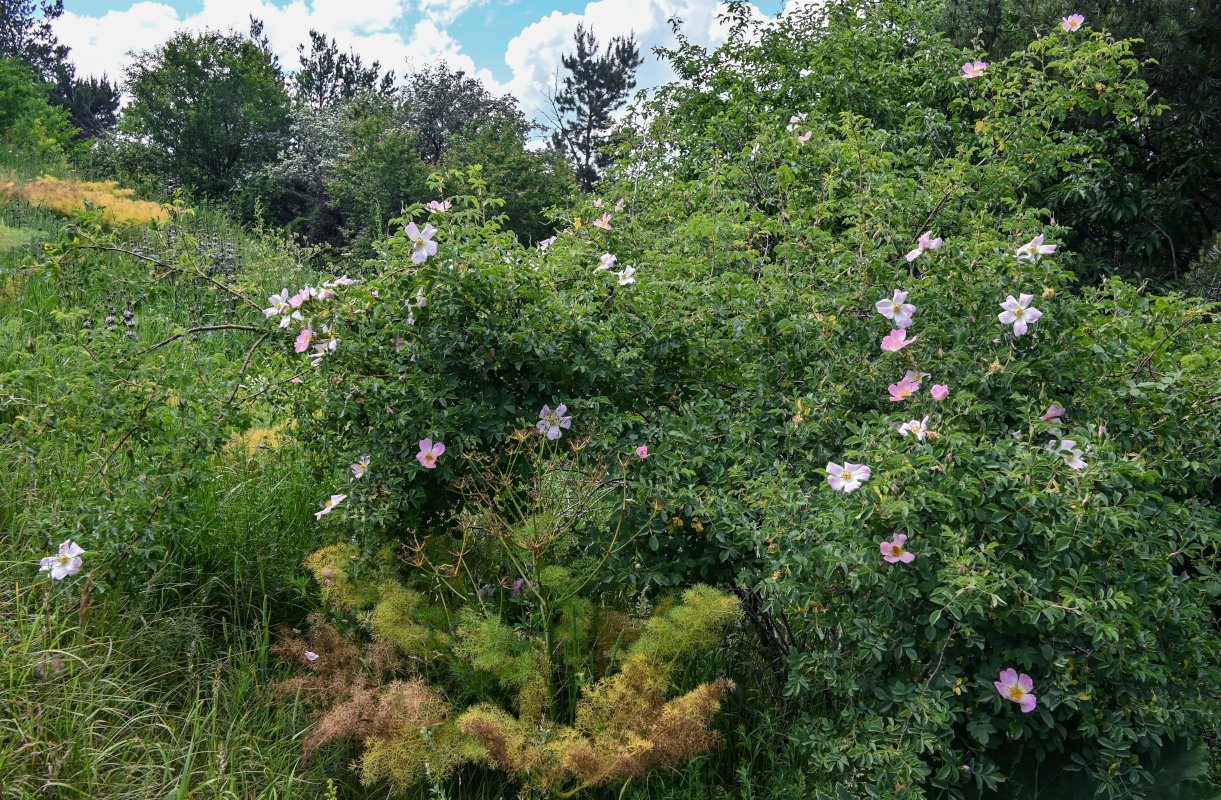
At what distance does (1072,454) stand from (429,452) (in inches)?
65.5

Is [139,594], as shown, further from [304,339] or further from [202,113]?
[202,113]

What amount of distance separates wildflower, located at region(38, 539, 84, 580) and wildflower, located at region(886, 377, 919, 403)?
230 centimetres

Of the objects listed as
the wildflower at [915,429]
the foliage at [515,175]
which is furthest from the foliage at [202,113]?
the wildflower at [915,429]

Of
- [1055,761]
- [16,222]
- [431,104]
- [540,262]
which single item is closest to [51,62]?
[431,104]

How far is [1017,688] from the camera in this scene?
163 centimetres

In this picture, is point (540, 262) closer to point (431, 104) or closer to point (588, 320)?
point (588, 320)

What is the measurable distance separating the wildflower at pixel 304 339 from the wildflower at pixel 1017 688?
206 cm

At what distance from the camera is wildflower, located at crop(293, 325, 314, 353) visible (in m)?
2.30

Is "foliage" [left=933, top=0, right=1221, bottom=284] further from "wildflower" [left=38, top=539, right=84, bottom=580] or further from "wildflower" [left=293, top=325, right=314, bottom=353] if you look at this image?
"wildflower" [left=38, top=539, right=84, bottom=580]

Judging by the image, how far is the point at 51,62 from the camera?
29469mm

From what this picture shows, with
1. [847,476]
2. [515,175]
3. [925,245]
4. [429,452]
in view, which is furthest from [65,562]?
[515,175]

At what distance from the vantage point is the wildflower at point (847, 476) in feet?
5.77

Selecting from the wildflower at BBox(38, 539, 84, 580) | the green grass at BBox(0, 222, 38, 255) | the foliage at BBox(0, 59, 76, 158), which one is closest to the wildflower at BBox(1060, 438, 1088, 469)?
the wildflower at BBox(38, 539, 84, 580)

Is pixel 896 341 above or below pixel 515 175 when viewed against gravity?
below
